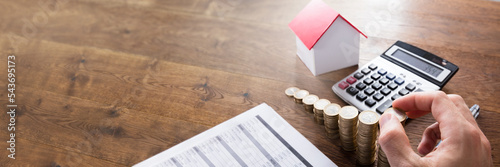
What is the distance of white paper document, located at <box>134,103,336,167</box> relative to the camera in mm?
791

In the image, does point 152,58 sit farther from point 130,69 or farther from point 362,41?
point 362,41

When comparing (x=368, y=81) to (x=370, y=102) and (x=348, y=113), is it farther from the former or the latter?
(x=348, y=113)

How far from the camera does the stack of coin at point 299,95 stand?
907 millimetres

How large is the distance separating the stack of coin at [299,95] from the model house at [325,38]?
0.24 ft

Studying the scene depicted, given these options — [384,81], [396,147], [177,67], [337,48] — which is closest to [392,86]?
[384,81]

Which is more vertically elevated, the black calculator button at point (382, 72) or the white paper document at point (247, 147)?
the black calculator button at point (382, 72)

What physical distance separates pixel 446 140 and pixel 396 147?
0.08 m

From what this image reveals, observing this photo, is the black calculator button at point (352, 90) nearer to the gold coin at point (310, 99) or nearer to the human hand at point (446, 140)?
the gold coin at point (310, 99)

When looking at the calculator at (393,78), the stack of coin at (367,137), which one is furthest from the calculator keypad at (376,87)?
the stack of coin at (367,137)

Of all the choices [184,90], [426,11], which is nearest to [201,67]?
[184,90]

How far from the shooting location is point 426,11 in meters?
1.11

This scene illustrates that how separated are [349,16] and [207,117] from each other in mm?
499

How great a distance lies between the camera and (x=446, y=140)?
0.65 meters

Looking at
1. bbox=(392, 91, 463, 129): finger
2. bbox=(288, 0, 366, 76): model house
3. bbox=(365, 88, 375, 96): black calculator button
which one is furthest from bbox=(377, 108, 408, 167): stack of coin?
bbox=(288, 0, 366, 76): model house
